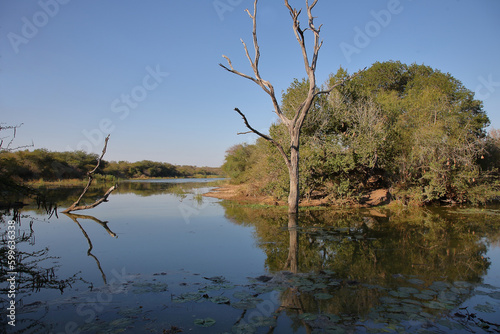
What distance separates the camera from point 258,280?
4.90 m

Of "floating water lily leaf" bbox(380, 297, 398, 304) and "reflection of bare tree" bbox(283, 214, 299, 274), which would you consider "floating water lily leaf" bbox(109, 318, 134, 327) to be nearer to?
"reflection of bare tree" bbox(283, 214, 299, 274)

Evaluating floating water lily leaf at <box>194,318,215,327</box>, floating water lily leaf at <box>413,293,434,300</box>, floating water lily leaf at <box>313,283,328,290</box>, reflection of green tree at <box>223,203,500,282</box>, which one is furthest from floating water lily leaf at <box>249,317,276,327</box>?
floating water lily leaf at <box>413,293,434,300</box>

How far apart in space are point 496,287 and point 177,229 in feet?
26.7

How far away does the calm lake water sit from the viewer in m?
3.46

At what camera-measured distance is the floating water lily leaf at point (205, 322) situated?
134 inches

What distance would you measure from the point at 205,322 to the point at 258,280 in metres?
1.60

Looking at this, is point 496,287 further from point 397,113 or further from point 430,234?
point 397,113

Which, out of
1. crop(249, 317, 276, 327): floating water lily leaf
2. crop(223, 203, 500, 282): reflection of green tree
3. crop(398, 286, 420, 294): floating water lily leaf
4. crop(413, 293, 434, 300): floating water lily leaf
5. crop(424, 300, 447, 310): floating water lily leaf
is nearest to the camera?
crop(249, 317, 276, 327): floating water lily leaf

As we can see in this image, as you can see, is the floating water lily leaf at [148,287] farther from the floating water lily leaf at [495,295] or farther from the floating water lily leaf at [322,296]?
the floating water lily leaf at [495,295]

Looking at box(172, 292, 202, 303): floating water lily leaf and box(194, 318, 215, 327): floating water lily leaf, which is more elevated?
box(194, 318, 215, 327): floating water lily leaf

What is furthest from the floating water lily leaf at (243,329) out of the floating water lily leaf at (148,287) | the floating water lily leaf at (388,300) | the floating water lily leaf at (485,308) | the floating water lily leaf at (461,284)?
the floating water lily leaf at (461,284)

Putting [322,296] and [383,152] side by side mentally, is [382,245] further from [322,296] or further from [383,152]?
[383,152]

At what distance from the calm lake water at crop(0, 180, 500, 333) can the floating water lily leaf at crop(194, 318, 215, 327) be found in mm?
13

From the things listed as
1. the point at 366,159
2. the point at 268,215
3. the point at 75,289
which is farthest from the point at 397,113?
the point at 75,289
